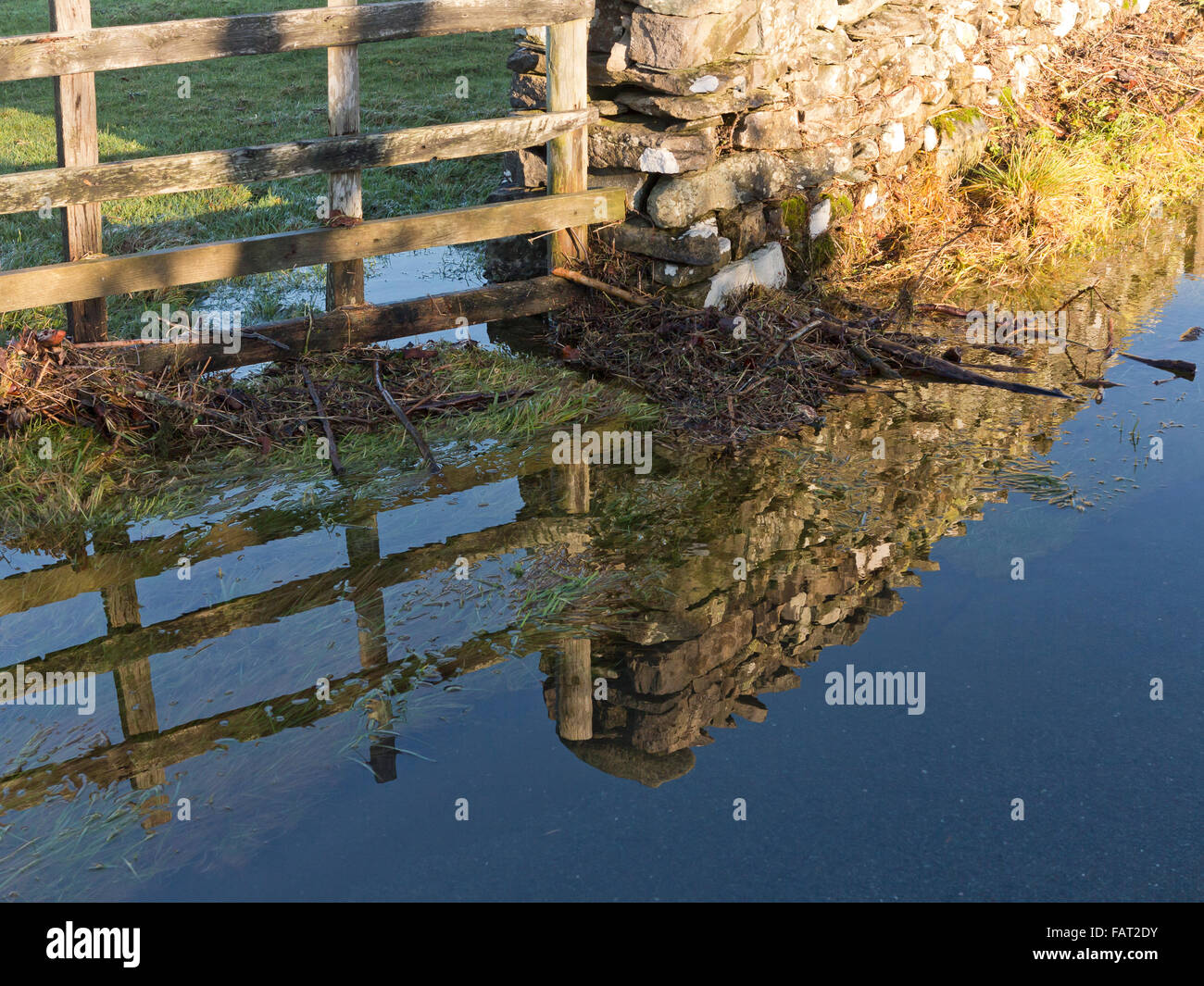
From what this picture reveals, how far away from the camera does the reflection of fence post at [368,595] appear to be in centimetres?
375

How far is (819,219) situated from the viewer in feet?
23.8

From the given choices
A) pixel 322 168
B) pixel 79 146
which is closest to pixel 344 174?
pixel 322 168

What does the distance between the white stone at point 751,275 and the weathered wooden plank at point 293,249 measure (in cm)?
69

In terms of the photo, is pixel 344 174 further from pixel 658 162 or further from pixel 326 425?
pixel 658 162

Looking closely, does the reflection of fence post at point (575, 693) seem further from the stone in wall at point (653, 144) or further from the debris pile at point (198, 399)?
the stone in wall at point (653, 144)

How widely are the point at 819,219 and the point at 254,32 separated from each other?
3612 millimetres

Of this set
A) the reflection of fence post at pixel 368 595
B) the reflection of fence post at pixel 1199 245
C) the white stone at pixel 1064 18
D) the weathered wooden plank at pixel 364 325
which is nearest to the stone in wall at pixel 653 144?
the weathered wooden plank at pixel 364 325

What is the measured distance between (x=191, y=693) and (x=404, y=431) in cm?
207

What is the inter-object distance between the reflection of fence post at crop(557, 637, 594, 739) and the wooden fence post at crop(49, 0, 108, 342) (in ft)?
10.3
